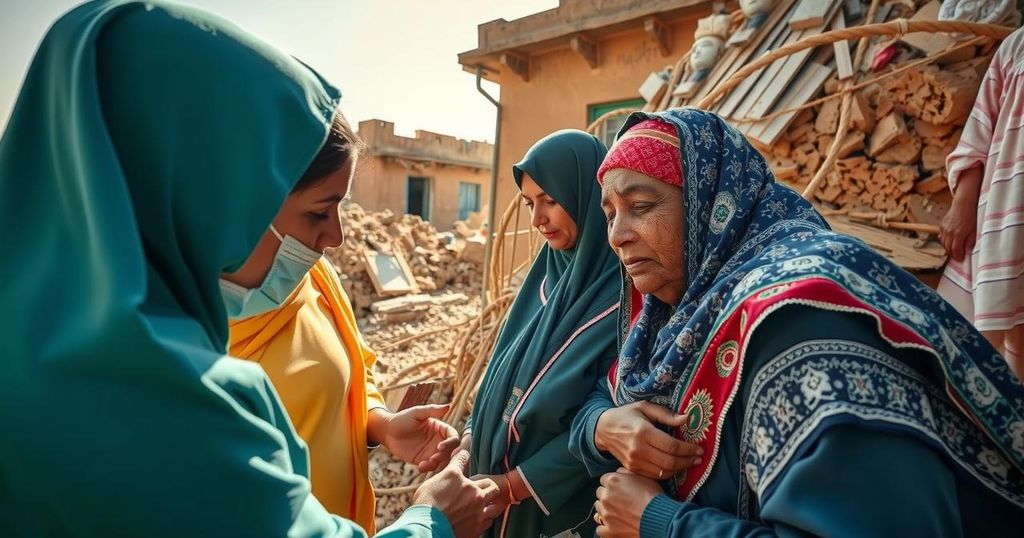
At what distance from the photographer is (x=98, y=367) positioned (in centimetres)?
73

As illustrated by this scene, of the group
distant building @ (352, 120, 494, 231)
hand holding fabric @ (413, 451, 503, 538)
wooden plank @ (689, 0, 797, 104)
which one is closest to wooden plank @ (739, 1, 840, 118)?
wooden plank @ (689, 0, 797, 104)

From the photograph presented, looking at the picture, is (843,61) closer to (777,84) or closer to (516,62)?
(777,84)

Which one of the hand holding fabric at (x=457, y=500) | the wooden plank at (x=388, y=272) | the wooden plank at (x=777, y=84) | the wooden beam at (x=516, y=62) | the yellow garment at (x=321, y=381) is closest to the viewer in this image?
the hand holding fabric at (x=457, y=500)

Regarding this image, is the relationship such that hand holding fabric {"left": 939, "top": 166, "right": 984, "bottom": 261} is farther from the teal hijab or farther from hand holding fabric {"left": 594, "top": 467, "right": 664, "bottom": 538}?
the teal hijab

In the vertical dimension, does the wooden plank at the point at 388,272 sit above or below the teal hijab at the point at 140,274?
below

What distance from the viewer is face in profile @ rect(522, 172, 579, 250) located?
89.0 inches

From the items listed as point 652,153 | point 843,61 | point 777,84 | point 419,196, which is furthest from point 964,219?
point 419,196

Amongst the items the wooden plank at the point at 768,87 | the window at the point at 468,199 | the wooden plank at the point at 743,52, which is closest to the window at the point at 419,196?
the window at the point at 468,199

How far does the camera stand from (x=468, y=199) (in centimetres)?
2202

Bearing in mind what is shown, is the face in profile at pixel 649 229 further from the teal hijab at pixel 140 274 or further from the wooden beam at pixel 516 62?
the wooden beam at pixel 516 62

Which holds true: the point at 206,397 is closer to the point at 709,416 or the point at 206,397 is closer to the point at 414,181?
the point at 709,416

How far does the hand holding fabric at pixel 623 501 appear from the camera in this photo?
1.23 m

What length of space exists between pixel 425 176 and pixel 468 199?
232 cm

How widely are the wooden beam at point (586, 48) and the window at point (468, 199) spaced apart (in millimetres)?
13831
